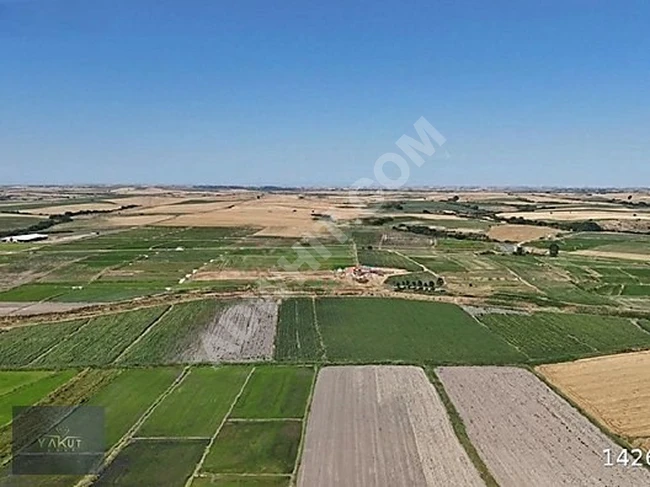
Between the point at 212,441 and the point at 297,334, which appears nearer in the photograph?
the point at 212,441

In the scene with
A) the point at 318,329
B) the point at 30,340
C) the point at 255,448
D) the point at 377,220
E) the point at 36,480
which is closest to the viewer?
the point at 36,480

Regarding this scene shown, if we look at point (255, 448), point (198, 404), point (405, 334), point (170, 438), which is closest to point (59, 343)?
point (198, 404)

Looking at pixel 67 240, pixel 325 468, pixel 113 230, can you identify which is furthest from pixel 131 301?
pixel 113 230

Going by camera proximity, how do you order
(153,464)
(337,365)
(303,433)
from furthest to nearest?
(337,365) → (303,433) → (153,464)

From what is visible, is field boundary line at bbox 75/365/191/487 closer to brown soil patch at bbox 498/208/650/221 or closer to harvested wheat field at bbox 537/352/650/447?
harvested wheat field at bbox 537/352/650/447

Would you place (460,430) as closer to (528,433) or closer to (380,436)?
(528,433)
